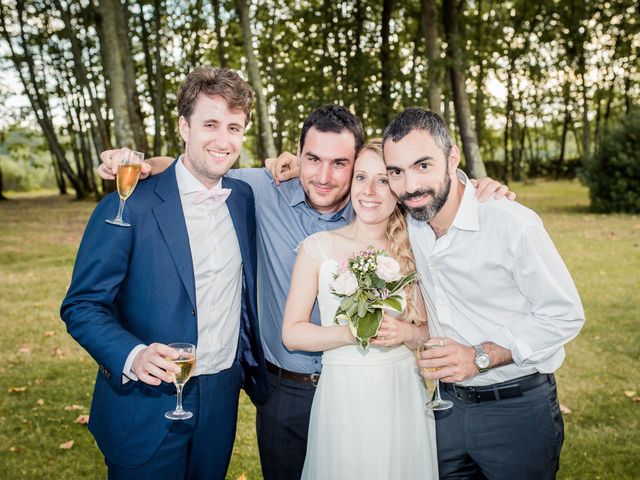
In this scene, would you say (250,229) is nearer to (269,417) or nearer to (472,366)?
(269,417)

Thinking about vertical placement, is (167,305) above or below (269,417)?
above

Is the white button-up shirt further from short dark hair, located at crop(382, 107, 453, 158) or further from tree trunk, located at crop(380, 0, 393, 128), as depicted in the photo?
tree trunk, located at crop(380, 0, 393, 128)

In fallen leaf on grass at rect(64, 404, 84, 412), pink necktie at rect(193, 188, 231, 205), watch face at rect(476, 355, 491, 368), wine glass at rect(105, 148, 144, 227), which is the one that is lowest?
fallen leaf on grass at rect(64, 404, 84, 412)

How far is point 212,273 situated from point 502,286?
5.45ft

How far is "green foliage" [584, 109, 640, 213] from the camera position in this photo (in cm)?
2048

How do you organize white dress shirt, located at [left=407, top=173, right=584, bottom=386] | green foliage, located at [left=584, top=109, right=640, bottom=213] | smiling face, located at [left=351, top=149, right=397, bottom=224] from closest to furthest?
white dress shirt, located at [left=407, top=173, right=584, bottom=386] < smiling face, located at [left=351, top=149, right=397, bottom=224] < green foliage, located at [left=584, top=109, right=640, bottom=213]

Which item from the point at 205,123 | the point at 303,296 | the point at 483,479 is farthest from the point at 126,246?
the point at 483,479

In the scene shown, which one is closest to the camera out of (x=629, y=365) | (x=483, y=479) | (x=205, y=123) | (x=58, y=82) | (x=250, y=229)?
(x=205, y=123)

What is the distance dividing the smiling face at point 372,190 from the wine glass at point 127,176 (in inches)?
51.7

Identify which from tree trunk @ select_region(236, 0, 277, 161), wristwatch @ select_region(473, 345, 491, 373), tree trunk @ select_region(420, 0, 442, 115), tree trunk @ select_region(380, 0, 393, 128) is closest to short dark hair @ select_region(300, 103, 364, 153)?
wristwatch @ select_region(473, 345, 491, 373)

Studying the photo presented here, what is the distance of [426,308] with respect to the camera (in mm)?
3682

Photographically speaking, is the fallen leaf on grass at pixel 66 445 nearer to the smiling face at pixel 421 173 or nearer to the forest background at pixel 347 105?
the forest background at pixel 347 105

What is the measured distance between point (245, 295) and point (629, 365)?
19.3ft

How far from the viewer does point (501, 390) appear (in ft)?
11.1
